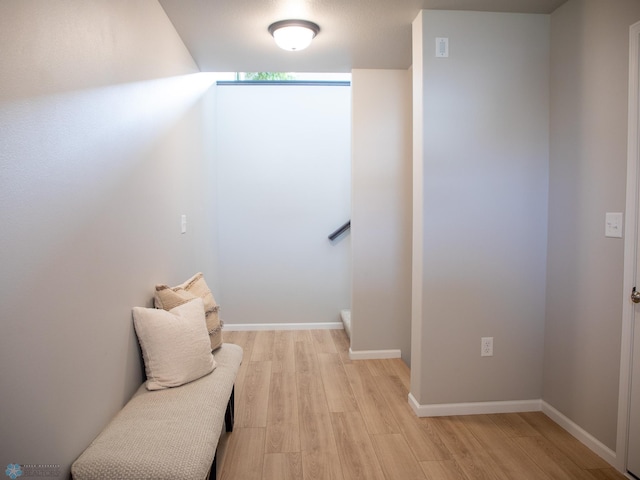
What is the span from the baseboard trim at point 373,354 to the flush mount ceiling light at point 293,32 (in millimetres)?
2427

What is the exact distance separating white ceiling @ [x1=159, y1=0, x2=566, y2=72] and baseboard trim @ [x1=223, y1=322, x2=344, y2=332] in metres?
2.50

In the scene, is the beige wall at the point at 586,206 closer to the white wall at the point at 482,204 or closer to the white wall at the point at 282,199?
the white wall at the point at 482,204

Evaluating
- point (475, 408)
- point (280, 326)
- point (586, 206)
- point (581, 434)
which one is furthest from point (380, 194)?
point (581, 434)

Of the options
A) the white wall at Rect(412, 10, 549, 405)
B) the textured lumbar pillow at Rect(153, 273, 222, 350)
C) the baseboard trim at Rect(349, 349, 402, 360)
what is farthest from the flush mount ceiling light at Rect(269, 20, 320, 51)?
the baseboard trim at Rect(349, 349, 402, 360)

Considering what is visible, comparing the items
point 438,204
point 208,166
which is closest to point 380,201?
point 438,204

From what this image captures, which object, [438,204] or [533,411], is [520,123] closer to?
[438,204]

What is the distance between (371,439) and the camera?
243 centimetres

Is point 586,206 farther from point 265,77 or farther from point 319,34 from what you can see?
point 265,77

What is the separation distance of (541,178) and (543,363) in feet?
3.67

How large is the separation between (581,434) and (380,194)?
213cm

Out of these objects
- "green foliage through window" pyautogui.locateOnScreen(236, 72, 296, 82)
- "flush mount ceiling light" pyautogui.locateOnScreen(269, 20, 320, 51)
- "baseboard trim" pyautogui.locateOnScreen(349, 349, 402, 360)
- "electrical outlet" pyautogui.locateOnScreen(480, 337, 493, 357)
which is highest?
"green foliage through window" pyautogui.locateOnScreen(236, 72, 296, 82)

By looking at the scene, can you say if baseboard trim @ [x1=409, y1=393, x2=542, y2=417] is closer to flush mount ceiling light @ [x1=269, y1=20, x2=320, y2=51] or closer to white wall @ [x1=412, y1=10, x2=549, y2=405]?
white wall @ [x1=412, y1=10, x2=549, y2=405]

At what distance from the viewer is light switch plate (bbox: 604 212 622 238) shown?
6.85 feet

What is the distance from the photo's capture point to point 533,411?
274 centimetres
